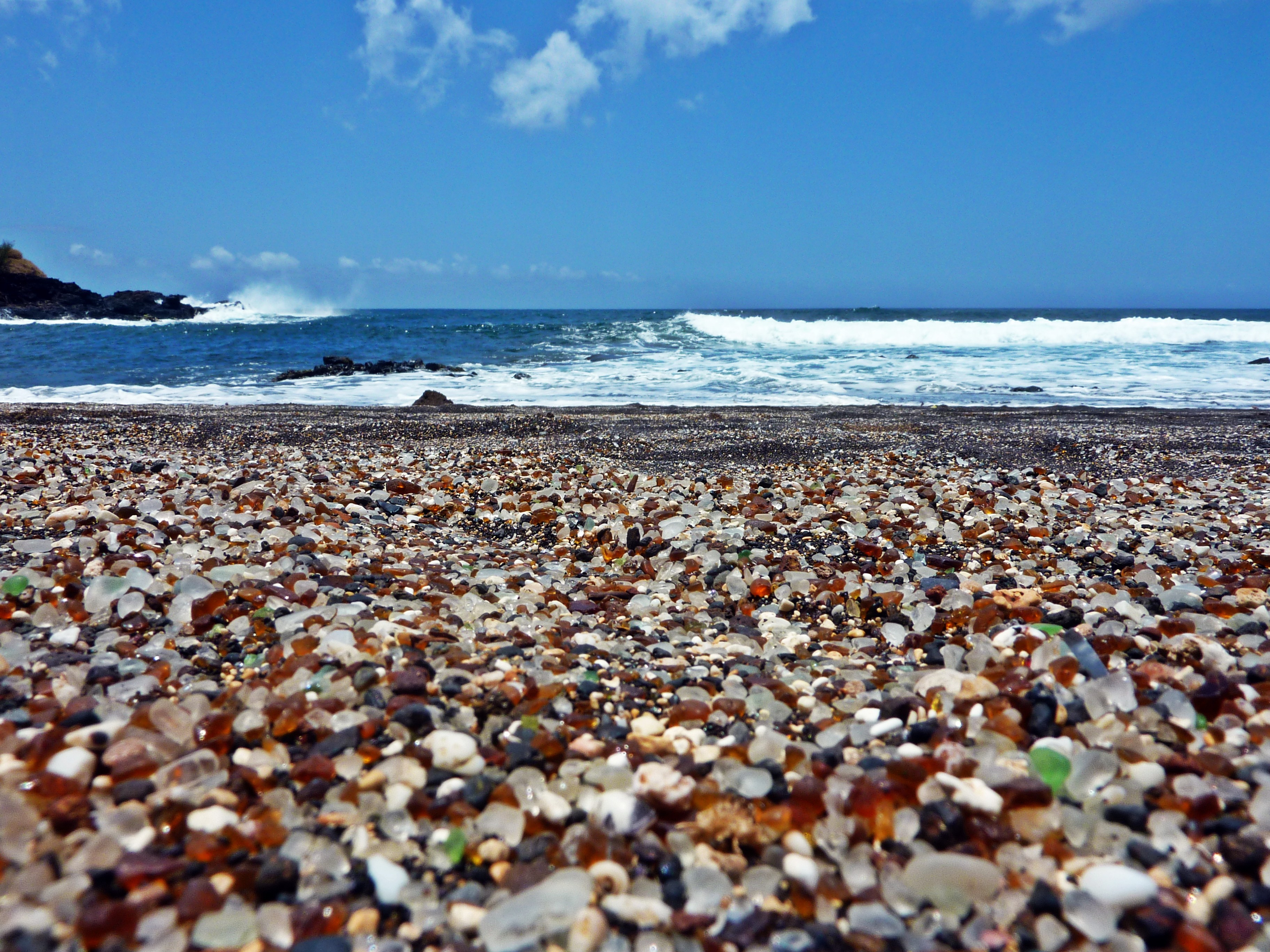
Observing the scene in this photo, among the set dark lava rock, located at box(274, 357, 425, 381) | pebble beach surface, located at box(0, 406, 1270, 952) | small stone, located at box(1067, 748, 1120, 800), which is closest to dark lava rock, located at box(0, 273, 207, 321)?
dark lava rock, located at box(274, 357, 425, 381)

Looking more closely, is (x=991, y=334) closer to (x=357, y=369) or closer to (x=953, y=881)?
(x=357, y=369)

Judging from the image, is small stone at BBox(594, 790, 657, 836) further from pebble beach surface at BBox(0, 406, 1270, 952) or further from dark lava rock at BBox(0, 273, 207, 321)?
dark lava rock at BBox(0, 273, 207, 321)

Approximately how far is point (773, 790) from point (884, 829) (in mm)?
215

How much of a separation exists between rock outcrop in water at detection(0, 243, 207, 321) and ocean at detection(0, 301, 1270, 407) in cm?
1557

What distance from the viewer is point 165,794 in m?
1.34

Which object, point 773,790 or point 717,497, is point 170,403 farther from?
point 773,790

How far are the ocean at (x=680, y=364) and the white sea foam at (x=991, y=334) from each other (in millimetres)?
180

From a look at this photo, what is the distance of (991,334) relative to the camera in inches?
1129

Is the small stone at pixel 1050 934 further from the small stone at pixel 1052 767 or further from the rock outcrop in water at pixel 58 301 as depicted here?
the rock outcrop in water at pixel 58 301

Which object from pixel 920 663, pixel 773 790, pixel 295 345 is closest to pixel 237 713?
pixel 773 790

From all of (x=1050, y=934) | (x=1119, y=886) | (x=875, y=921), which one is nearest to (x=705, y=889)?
(x=875, y=921)

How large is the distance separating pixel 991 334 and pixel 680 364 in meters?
17.1

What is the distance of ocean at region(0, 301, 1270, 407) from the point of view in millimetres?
11906

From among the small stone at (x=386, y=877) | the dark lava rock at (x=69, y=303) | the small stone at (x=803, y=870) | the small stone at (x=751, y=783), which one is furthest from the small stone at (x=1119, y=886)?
the dark lava rock at (x=69, y=303)
